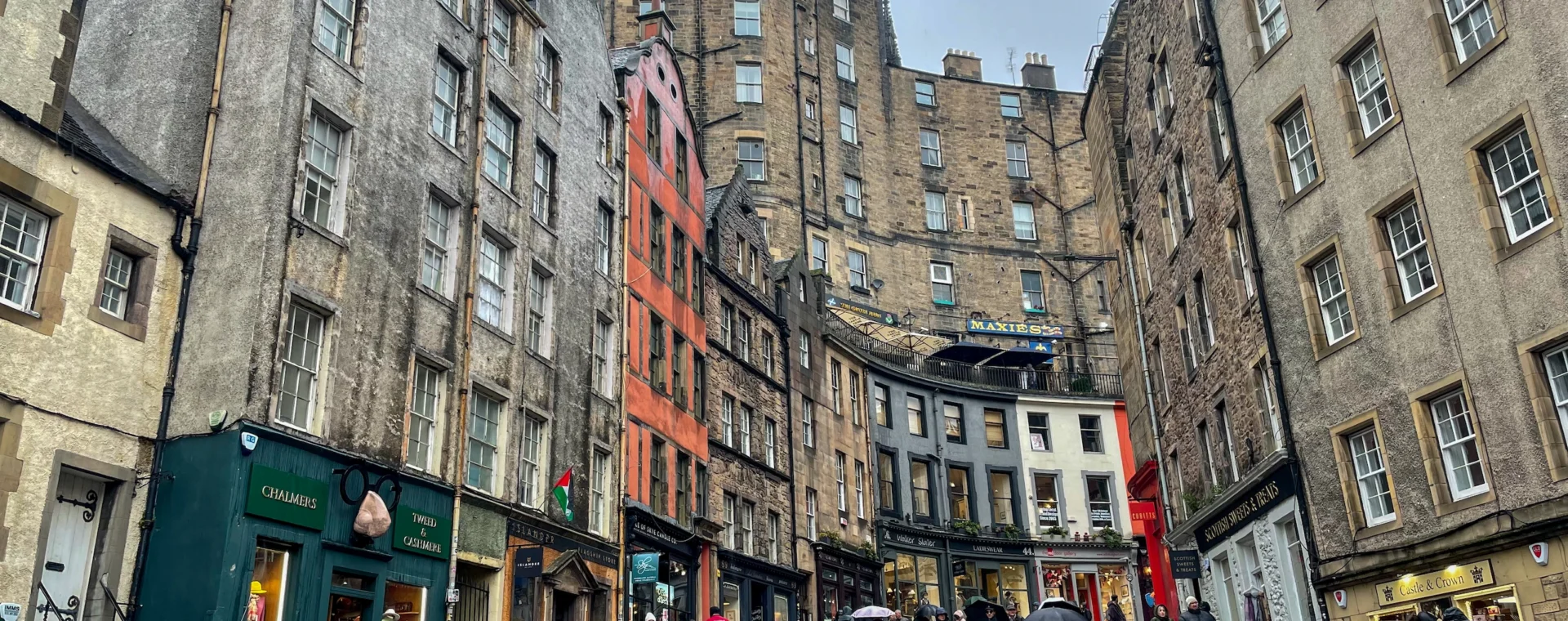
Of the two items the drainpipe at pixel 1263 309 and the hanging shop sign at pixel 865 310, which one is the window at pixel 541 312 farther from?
the hanging shop sign at pixel 865 310

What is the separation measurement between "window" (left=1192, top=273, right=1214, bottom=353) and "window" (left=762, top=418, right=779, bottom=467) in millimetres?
12561

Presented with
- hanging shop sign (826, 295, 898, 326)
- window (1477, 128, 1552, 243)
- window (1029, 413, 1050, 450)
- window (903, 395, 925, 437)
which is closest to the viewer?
window (1477, 128, 1552, 243)

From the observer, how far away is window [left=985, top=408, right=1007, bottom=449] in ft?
162

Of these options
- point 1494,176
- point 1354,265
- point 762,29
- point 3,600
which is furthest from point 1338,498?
point 762,29

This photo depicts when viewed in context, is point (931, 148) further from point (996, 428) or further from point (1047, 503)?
point (1047, 503)

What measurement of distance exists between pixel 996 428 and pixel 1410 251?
3070 centimetres

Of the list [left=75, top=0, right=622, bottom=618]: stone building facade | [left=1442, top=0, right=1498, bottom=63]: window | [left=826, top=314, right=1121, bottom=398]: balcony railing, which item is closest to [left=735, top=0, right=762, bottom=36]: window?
[left=826, top=314, right=1121, bottom=398]: balcony railing

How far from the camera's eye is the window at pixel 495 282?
73.2 feet

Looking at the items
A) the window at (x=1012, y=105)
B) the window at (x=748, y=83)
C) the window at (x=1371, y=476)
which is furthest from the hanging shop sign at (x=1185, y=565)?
the window at (x=1012, y=105)

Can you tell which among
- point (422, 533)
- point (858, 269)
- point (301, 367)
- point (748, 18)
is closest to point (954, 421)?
point (858, 269)

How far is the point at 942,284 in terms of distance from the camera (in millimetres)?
56125

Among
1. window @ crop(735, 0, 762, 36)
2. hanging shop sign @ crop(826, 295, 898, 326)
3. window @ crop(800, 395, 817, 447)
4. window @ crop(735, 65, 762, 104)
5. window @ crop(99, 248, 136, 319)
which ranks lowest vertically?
window @ crop(99, 248, 136, 319)

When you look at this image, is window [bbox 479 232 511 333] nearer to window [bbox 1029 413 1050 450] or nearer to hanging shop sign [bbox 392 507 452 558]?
hanging shop sign [bbox 392 507 452 558]

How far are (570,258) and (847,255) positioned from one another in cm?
→ 2783
